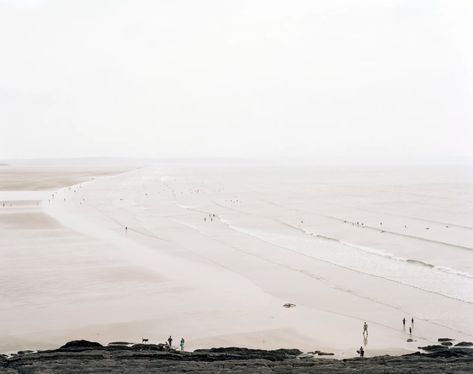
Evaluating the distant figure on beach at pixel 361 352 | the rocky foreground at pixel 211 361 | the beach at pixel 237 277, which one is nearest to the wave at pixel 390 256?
the beach at pixel 237 277

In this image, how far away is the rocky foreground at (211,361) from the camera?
56.3 feet

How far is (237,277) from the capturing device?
108 ft

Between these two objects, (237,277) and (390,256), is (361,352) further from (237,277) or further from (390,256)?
(390,256)

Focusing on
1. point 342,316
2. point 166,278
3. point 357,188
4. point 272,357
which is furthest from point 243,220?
point 357,188

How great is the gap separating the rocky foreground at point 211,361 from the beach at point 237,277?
1687mm

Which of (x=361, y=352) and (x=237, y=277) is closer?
(x=361, y=352)

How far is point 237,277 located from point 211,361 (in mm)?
14056

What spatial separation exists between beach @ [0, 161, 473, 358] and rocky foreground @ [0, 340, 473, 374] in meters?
1.69

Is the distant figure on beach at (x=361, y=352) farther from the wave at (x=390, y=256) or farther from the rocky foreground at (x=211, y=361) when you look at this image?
the wave at (x=390, y=256)

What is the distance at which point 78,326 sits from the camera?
23719 mm

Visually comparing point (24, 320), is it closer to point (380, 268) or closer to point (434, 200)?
point (380, 268)

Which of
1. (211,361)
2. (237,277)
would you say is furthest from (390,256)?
(211,361)

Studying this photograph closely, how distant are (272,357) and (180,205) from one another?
2071 inches

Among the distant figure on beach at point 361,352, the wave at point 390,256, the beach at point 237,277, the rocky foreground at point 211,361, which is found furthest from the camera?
the wave at point 390,256
